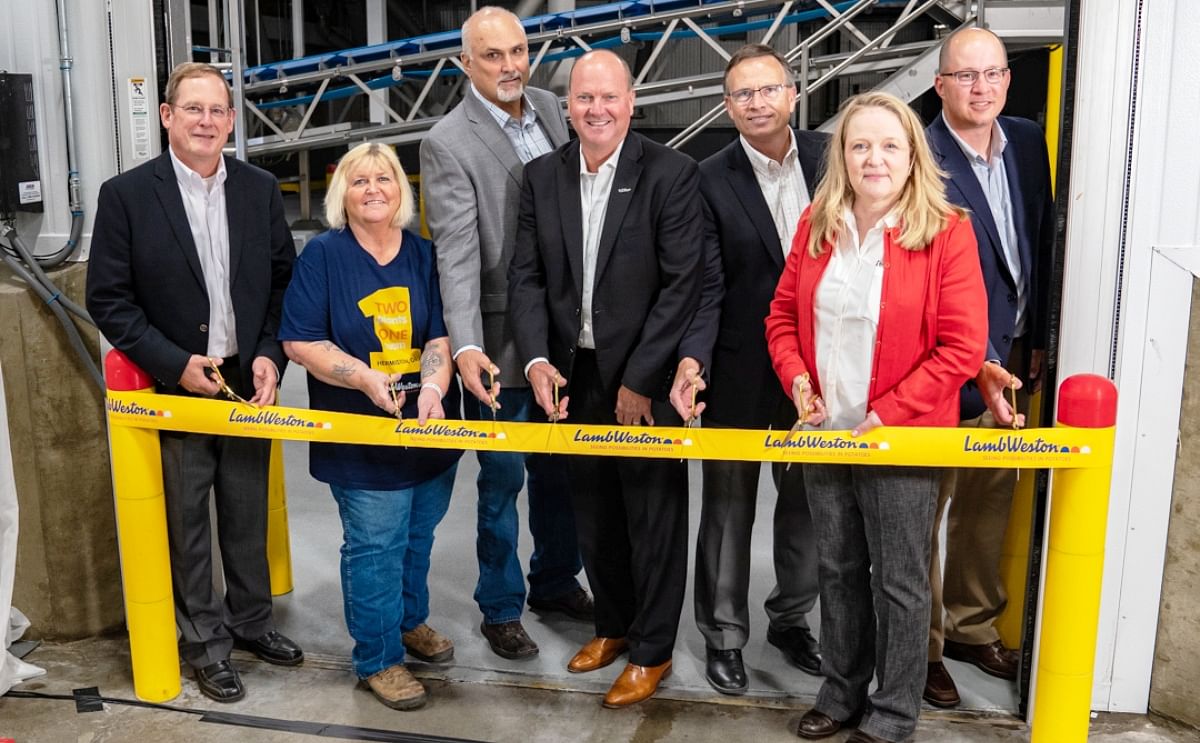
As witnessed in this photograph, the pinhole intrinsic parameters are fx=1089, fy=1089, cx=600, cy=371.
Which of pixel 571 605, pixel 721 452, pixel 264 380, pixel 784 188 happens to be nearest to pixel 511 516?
pixel 571 605

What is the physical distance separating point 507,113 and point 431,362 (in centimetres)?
79

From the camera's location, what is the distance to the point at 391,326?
3.01 meters

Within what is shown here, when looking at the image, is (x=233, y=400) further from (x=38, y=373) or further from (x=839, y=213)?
(x=839, y=213)

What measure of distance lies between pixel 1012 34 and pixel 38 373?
634 centimetres

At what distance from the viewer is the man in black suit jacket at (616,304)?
9.44 ft

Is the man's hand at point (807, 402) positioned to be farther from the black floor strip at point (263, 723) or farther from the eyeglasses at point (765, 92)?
the black floor strip at point (263, 723)

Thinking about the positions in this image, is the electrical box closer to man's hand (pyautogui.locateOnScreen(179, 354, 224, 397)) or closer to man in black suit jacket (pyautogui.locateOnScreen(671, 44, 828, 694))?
man's hand (pyautogui.locateOnScreen(179, 354, 224, 397))

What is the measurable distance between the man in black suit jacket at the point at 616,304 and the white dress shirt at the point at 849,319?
425mm

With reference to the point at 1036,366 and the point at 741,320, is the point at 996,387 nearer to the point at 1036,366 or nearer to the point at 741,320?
the point at 1036,366

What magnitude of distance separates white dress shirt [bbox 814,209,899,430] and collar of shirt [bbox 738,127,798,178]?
422mm

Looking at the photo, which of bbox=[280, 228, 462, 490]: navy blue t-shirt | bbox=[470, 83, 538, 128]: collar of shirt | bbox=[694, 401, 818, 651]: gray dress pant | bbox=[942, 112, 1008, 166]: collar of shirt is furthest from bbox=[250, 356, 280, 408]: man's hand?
bbox=[942, 112, 1008, 166]: collar of shirt

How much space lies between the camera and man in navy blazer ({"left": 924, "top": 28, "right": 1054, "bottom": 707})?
2826 millimetres

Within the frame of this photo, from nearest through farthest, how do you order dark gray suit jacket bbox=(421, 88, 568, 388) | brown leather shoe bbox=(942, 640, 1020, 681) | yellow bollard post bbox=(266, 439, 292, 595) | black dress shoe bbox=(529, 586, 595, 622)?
dark gray suit jacket bbox=(421, 88, 568, 388) → brown leather shoe bbox=(942, 640, 1020, 681) → black dress shoe bbox=(529, 586, 595, 622) → yellow bollard post bbox=(266, 439, 292, 595)

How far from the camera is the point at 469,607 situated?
388 centimetres
